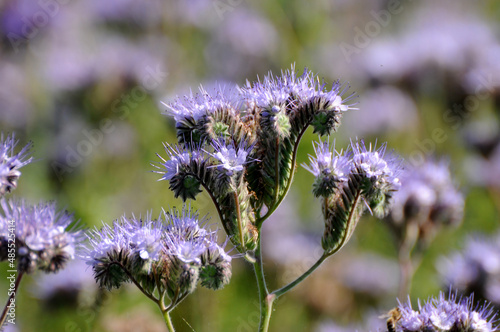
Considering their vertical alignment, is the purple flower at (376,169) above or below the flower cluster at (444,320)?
above

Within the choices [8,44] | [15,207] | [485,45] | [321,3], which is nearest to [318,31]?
[321,3]

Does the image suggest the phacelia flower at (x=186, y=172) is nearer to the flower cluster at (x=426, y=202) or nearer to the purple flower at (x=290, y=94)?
the purple flower at (x=290, y=94)

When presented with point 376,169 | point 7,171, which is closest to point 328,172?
point 376,169

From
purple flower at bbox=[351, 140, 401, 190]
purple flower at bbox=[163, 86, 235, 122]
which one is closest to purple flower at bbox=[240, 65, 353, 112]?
purple flower at bbox=[163, 86, 235, 122]

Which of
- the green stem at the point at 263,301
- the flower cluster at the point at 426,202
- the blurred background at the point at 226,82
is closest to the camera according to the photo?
the green stem at the point at 263,301

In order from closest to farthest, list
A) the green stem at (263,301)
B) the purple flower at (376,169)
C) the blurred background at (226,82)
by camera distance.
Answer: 1. the green stem at (263,301)
2. the purple flower at (376,169)
3. the blurred background at (226,82)

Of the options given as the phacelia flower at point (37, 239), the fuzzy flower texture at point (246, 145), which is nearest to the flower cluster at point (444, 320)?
the fuzzy flower texture at point (246, 145)

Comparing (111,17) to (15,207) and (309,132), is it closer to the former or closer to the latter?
(309,132)

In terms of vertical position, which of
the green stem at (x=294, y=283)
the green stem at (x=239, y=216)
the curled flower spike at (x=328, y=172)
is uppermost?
the curled flower spike at (x=328, y=172)

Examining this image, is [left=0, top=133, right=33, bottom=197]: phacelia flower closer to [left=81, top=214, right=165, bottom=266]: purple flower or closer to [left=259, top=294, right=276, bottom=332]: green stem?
[left=81, top=214, right=165, bottom=266]: purple flower
